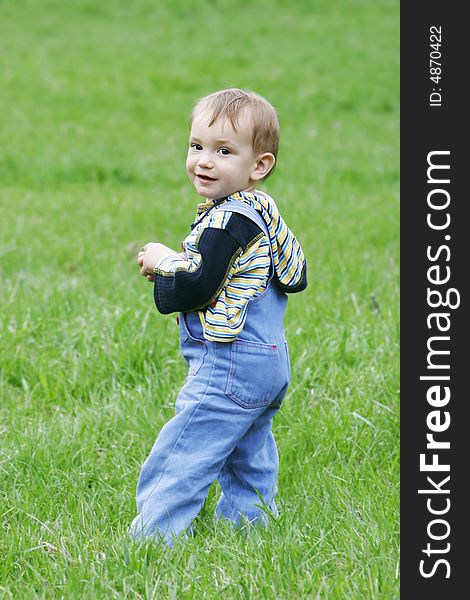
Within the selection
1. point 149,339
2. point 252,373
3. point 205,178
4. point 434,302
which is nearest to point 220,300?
point 252,373

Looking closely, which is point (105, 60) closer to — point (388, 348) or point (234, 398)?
point (388, 348)

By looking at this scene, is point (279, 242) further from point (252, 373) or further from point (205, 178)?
point (252, 373)

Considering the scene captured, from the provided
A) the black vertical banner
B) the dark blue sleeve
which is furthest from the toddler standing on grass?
the black vertical banner

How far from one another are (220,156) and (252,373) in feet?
2.10

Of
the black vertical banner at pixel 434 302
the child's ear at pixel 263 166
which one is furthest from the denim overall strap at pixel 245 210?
the black vertical banner at pixel 434 302

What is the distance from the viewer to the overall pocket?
272 centimetres

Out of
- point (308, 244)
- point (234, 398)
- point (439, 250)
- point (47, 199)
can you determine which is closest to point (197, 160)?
point (234, 398)

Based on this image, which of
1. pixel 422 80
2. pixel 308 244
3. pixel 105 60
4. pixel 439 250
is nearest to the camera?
pixel 439 250

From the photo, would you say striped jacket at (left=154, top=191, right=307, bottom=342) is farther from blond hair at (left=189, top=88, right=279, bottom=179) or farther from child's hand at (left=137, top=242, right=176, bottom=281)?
blond hair at (left=189, top=88, right=279, bottom=179)

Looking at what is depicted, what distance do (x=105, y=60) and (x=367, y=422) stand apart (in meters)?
10.1

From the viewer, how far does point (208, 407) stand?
8.93 feet

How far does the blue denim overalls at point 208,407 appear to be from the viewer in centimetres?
273

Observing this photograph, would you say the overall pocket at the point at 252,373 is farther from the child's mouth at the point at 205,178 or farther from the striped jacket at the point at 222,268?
the child's mouth at the point at 205,178

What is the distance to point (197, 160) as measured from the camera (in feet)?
8.98
